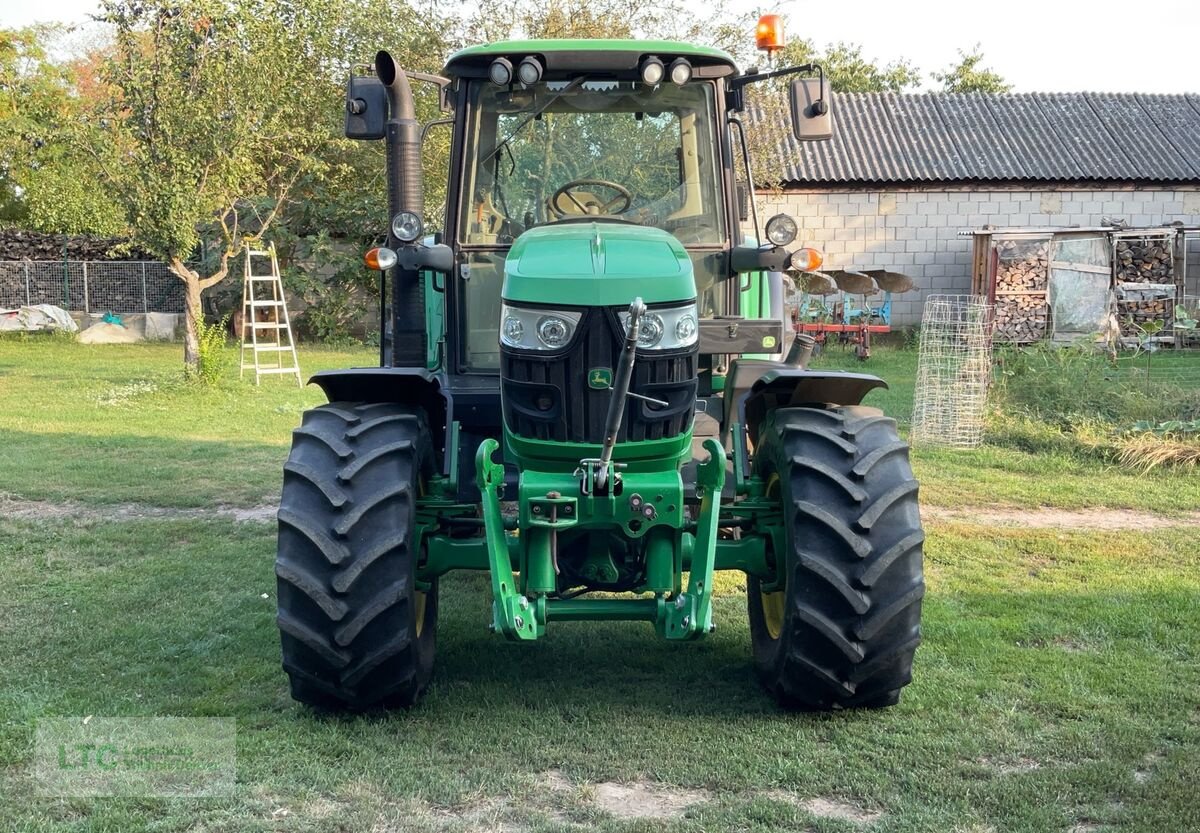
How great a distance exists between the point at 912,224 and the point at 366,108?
1863 centimetres

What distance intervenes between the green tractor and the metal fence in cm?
2028

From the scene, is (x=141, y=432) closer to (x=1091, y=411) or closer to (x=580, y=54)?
(x=580, y=54)

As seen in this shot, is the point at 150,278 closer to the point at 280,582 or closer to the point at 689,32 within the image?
the point at 689,32

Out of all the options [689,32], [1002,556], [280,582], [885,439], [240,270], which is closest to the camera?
[280,582]

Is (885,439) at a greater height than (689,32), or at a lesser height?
lesser

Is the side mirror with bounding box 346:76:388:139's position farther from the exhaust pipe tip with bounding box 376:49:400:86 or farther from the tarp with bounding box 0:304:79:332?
the tarp with bounding box 0:304:79:332

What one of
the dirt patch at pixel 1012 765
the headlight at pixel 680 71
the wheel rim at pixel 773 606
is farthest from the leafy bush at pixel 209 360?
the dirt patch at pixel 1012 765

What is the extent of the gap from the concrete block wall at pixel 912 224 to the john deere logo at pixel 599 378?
61.5 feet

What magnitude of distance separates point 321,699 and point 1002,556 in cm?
426

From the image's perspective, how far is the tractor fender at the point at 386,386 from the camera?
4.77 meters

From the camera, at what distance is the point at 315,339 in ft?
74.7

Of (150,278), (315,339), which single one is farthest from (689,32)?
(150,278)

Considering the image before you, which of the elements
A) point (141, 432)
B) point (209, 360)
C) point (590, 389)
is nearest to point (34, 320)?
point (209, 360)

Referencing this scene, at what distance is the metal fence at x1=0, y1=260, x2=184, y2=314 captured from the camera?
24328 mm
